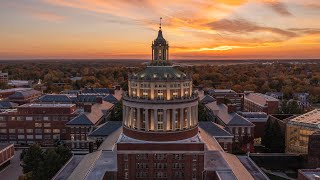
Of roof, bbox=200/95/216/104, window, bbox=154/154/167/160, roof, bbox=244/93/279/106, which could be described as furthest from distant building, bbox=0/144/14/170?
roof, bbox=244/93/279/106

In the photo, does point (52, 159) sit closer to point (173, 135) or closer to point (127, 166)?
point (127, 166)

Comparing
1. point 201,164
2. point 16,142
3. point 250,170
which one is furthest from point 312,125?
point 16,142

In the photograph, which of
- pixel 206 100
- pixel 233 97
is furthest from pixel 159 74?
pixel 233 97

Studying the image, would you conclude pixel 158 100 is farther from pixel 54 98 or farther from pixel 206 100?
pixel 54 98

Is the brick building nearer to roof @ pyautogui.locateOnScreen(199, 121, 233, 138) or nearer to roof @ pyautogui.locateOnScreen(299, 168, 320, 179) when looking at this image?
roof @ pyautogui.locateOnScreen(199, 121, 233, 138)

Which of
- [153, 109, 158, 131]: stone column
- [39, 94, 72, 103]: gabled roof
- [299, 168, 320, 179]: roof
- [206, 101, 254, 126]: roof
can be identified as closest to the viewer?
[299, 168, 320, 179]: roof

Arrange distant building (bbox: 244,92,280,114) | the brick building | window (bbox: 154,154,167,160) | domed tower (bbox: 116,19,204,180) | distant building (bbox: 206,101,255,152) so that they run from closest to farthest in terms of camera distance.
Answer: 1. domed tower (bbox: 116,19,204,180)
2. window (bbox: 154,154,167,160)
3. distant building (bbox: 206,101,255,152)
4. the brick building
5. distant building (bbox: 244,92,280,114)
